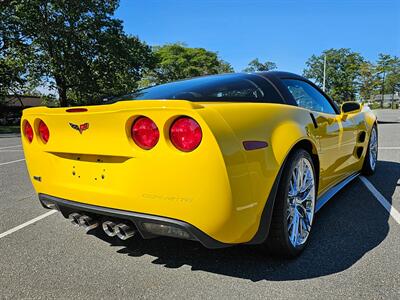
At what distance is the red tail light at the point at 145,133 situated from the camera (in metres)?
1.94

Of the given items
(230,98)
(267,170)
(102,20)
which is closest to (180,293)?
(267,170)

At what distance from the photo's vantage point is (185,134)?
1.86m

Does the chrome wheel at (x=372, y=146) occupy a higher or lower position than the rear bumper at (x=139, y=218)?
lower

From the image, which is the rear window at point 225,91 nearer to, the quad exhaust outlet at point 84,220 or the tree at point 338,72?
the quad exhaust outlet at point 84,220

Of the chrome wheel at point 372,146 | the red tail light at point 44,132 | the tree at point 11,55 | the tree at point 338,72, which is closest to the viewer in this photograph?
the red tail light at point 44,132

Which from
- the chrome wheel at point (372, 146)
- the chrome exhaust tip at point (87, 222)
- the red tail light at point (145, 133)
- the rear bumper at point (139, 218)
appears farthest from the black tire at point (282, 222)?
the chrome wheel at point (372, 146)

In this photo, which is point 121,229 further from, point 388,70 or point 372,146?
point 388,70

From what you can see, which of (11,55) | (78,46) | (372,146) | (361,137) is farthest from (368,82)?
(361,137)

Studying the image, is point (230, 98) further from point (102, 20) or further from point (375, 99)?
point (375, 99)

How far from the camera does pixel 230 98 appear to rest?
245cm

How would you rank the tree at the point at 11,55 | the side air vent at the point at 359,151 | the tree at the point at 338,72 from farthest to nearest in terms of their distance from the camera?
the tree at the point at 338,72, the tree at the point at 11,55, the side air vent at the point at 359,151

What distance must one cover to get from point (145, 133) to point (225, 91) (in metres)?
0.88

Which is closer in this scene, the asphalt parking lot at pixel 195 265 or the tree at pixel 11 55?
the asphalt parking lot at pixel 195 265

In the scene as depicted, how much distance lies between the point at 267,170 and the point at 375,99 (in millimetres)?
81479
